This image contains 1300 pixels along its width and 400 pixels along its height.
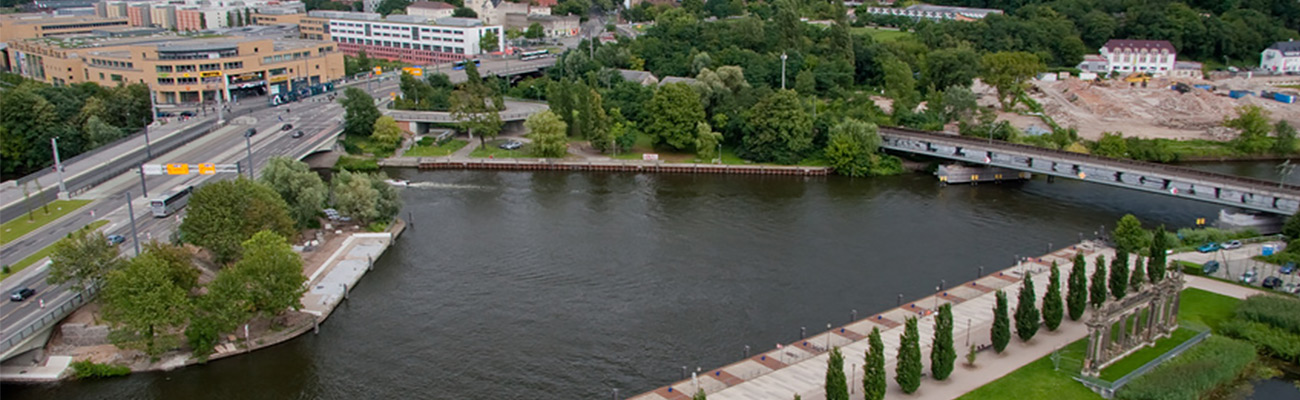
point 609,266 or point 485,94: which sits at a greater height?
point 485,94

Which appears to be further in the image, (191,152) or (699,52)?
(699,52)

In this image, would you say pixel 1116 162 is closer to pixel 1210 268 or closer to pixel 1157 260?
pixel 1210 268

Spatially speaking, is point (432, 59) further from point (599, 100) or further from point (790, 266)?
point (790, 266)

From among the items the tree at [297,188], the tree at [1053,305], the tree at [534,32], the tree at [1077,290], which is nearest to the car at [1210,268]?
the tree at [1077,290]

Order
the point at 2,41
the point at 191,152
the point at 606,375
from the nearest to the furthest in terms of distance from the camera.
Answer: the point at 606,375, the point at 191,152, the point at 2,41

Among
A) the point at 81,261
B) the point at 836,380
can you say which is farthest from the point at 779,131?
the point at 81,261

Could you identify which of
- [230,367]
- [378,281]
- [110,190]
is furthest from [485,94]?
[230,367]

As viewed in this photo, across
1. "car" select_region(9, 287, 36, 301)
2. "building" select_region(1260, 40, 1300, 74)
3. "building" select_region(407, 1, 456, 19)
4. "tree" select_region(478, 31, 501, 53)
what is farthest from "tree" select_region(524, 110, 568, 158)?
"building" select_region(1260, 40, 1300, 74)
